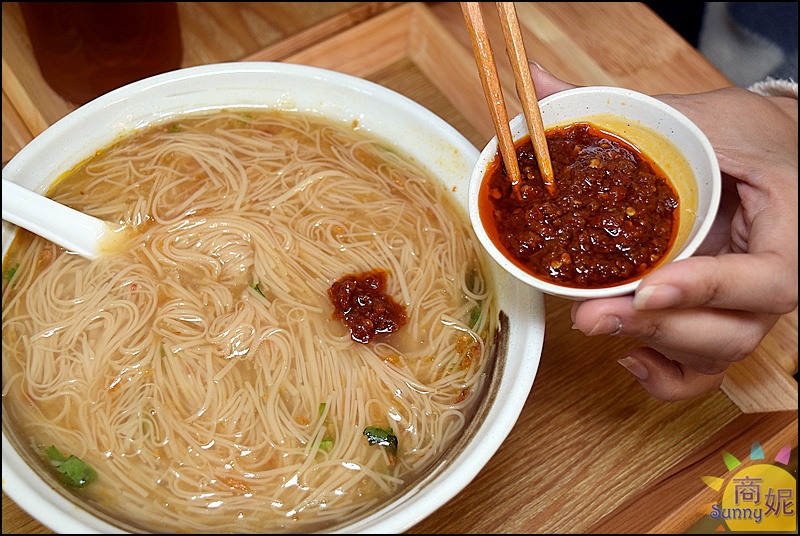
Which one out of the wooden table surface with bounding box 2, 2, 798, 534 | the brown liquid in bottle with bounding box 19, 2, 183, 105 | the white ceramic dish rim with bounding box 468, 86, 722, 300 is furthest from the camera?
the brown liquid in bottle with bounding box 19, 2, 183, 105

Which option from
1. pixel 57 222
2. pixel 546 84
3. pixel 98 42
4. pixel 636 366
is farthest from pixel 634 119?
pixel 98 42

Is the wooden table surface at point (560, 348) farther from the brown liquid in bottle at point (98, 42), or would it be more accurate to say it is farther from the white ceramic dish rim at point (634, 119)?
the white ceramic dish rim at point (634, 119)

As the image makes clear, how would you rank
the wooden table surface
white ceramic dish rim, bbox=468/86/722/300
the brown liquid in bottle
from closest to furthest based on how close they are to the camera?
white ceramic dish rim, bbox=468/86/722/300 < the wooden table surface < the brown liquid in bottle

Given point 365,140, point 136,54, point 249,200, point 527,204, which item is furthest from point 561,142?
point 136,54

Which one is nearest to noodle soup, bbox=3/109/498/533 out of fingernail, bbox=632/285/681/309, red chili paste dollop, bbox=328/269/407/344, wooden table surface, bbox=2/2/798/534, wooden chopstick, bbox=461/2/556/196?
red chili paste dollop, bbox=328/269/407/344

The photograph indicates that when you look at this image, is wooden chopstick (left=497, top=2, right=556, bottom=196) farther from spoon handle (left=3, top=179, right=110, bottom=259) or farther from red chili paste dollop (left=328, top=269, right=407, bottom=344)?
spoon handle (left=3, top=179, right=110, bottom=259)

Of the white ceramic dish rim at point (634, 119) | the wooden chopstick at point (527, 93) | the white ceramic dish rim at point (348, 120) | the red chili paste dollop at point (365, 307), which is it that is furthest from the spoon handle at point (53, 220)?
the wooden chopstick at point (527, 93)
